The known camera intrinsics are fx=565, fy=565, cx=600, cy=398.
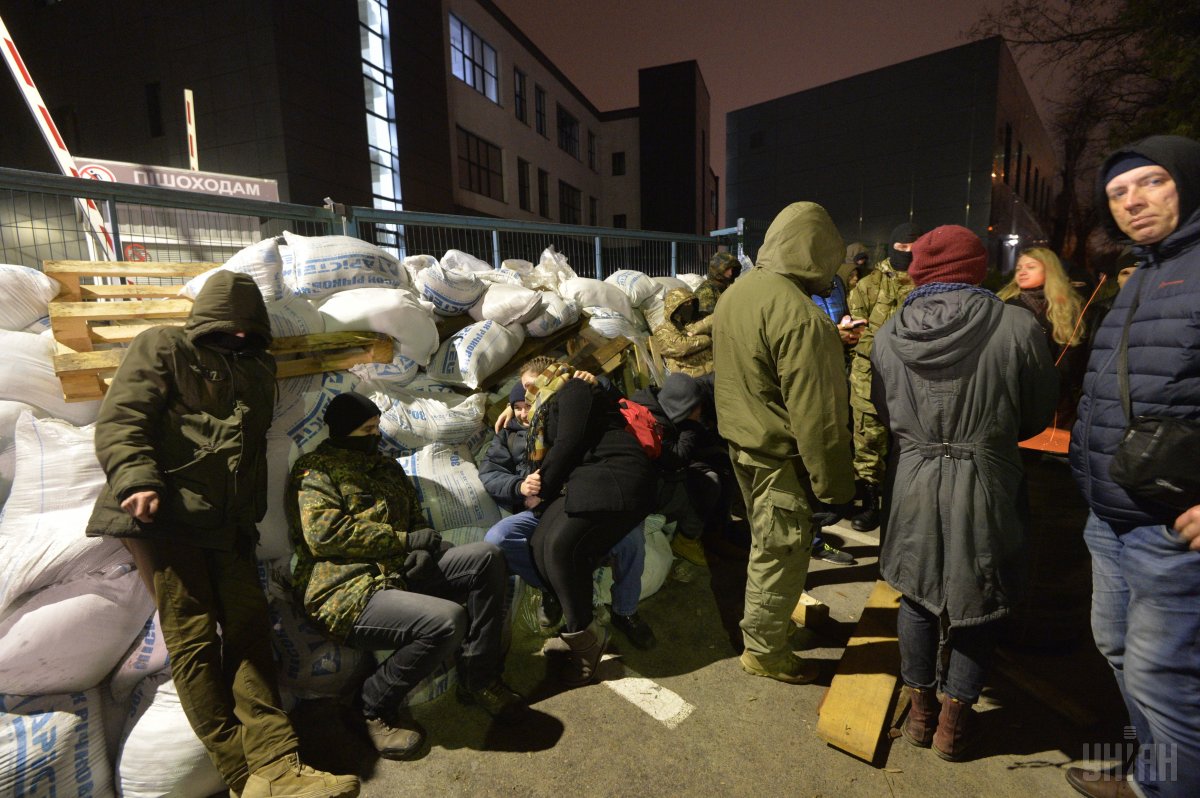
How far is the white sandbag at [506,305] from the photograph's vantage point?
3820 mm

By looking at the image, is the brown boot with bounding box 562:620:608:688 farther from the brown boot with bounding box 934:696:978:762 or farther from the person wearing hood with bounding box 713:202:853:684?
the brown boot with bounding box 934:696:978:762

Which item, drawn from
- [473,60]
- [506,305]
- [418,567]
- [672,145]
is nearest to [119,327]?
[418,567]

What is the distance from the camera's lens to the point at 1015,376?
6.39 feet

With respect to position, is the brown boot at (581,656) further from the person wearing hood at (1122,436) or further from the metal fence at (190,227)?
the metal fence at (190,227)

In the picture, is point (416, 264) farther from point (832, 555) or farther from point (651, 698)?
point (832, 555)

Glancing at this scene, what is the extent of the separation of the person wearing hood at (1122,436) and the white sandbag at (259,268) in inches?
138

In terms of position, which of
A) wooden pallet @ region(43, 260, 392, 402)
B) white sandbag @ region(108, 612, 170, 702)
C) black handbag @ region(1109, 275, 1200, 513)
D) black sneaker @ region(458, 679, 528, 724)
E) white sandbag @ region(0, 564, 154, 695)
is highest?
wooden pallet @ region(43, 260, 392, 402)

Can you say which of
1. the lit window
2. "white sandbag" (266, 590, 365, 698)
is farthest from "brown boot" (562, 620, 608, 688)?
the lit window

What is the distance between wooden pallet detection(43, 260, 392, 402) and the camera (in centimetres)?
238

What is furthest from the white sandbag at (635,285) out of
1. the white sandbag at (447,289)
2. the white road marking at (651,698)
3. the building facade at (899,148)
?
the building facade at (899,148)

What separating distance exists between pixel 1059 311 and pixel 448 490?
3226 mm

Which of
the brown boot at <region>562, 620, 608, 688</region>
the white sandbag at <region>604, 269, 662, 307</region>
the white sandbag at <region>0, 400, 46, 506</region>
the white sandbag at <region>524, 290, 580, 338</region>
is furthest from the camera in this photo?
the white sandbag at <region>604, 269, 662, 307</region>

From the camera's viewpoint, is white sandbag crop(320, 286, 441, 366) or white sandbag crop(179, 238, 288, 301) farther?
white sandbag crop(320, 286, 441, 366)

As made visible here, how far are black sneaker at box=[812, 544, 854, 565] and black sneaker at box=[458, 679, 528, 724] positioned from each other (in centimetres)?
233
